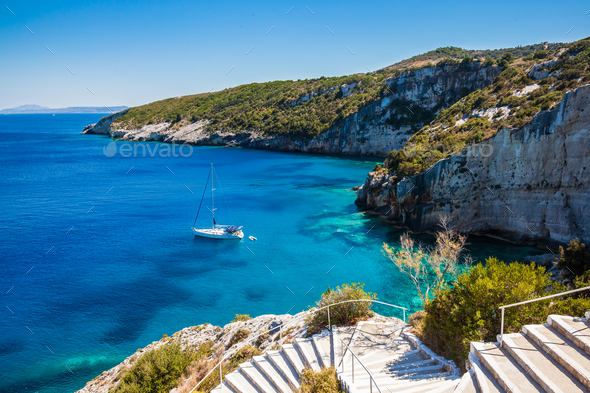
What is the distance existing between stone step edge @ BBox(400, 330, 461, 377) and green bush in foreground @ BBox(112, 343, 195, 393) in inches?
344

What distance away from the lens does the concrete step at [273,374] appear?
29.9 ft

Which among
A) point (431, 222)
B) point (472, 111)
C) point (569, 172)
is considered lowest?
point (431, 222)

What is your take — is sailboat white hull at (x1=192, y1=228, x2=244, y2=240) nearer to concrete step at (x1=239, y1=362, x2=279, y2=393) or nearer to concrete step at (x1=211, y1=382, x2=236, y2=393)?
concrete step at (x1=239, y1=362, x2=279, y2=393)

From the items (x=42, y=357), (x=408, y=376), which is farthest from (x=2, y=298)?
(x=408, y=376)

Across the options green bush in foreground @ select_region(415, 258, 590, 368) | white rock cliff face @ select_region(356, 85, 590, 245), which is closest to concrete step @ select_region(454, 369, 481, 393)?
green bush in foreground @ select_region(415, 258, 590, 368)

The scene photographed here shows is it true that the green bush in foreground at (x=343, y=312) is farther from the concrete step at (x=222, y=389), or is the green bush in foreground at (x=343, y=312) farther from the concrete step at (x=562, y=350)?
the concrete step at (x=562, y=350)

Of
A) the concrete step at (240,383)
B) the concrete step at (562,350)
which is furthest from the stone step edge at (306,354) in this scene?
the concrete step at (562,350)

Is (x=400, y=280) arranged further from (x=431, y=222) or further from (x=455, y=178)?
(x=455, y=178)

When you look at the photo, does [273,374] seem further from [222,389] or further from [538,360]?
[538,360]

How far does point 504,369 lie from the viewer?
6.54 meters

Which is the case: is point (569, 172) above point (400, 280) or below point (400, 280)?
above

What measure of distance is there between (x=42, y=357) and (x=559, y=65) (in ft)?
180

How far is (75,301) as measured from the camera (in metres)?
24.9

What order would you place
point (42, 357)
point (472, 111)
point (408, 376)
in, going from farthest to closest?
point (472, 111)
point (42, 357)
point (408, 376)
